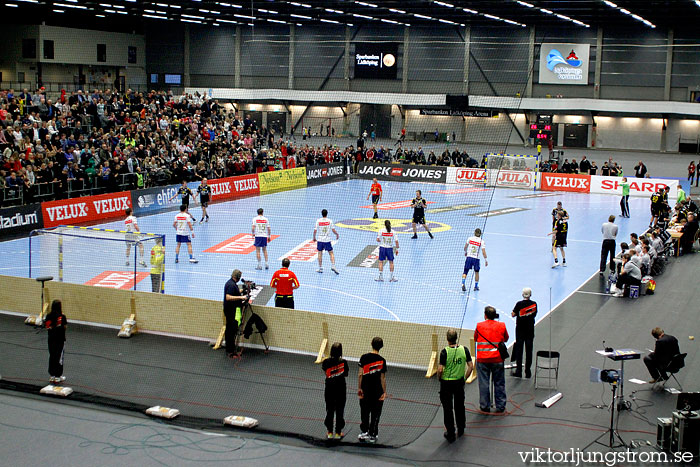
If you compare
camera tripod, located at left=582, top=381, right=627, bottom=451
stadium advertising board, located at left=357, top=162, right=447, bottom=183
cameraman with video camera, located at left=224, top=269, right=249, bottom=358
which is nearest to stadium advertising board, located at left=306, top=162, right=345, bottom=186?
stadium advertising board, located at left=357, top=162, right=447, bottom=183

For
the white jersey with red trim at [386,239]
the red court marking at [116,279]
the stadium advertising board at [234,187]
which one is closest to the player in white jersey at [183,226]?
the red court marking at [116,279]

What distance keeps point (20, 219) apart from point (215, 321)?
47.8 feet

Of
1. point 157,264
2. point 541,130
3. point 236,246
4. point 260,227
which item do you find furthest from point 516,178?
point 157,264

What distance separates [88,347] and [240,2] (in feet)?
108

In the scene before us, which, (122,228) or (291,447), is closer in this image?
(291,447)

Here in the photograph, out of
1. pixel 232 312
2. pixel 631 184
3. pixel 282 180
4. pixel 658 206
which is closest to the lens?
pixel 232 312

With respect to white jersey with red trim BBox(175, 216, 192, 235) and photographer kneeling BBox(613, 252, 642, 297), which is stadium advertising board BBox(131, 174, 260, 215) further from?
photographer kneeling BBox(613, 252, 642, 297)

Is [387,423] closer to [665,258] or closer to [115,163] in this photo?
[665,258]

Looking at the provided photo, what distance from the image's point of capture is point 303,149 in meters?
47.3

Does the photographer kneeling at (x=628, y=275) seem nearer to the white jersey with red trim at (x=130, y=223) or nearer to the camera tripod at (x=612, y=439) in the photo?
the camera tripod at (x=612, y=439)

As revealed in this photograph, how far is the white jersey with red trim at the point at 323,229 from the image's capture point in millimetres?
21109

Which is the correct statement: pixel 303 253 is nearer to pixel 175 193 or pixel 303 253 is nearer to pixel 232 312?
pixel 232 312

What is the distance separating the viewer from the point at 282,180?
137 feet

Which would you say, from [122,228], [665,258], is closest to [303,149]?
[122,228]
